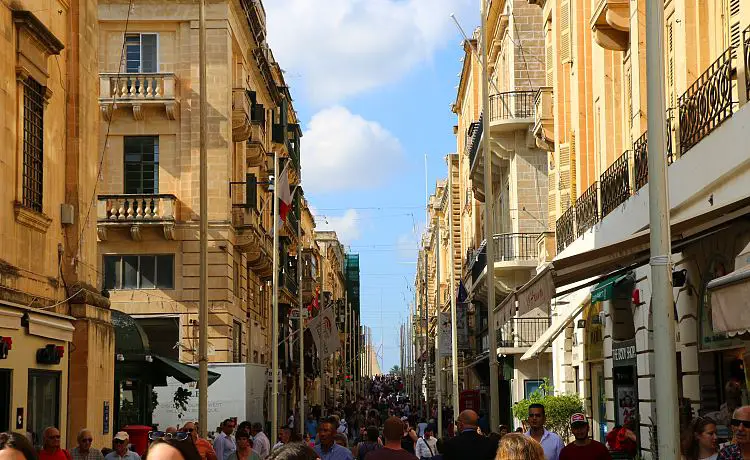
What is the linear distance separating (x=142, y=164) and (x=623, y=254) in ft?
87.5

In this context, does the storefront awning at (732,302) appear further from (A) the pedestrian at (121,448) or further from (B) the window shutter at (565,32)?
(B) the window shutter at (565,32)

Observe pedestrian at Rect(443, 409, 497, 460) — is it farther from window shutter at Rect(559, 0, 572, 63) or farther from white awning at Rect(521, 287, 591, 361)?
window shutter at Rect(559, 0, 572, 63)

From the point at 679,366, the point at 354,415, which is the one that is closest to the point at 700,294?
the point at 679,366

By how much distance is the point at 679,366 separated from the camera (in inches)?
787

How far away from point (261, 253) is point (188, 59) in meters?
10.1

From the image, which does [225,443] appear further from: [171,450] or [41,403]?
[171,450]

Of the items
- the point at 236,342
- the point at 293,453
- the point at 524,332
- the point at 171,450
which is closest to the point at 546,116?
the point at 524,332

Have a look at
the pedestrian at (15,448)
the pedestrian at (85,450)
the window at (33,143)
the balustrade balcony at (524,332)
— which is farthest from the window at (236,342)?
the pedestrian at (15,448)

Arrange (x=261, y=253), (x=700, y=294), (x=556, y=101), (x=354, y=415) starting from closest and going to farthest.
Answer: (x=700, y=294) < (x=556, y=101) < (x=261, y=253) < (x=354, y=415)

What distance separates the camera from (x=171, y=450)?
5.10 meters

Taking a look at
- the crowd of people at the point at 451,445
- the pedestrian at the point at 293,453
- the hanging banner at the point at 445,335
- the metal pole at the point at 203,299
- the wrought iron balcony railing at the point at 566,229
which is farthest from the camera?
the hanging banner at the point at 445,335

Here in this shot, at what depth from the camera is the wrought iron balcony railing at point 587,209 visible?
25.4 m

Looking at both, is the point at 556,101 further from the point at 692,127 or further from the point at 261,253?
the point at 261,253

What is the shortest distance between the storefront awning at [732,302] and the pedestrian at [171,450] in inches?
239
